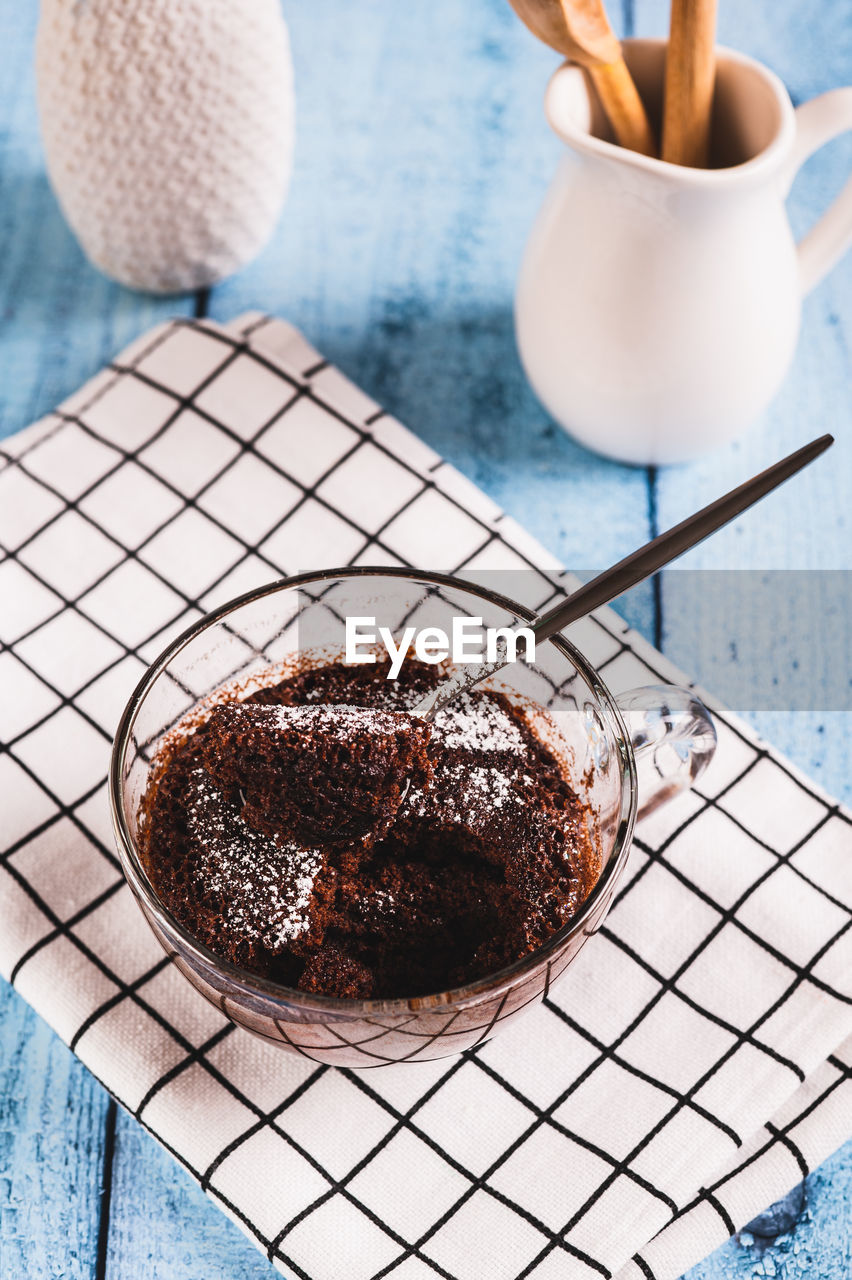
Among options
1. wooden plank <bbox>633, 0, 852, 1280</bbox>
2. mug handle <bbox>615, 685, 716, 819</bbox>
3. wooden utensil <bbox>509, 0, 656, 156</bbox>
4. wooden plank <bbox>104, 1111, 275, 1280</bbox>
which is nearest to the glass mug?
mug handle <bbox>615, 685, 716, 819</bbox>

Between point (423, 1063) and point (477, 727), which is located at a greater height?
point (477, 727)

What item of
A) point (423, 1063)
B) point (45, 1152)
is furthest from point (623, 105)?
point (45, 1152)

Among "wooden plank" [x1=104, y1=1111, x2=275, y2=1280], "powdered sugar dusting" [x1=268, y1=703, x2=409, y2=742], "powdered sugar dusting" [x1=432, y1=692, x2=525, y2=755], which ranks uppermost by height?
"powdered sugar dusting" [x1=268, y1=703, x2=409, y2=742]

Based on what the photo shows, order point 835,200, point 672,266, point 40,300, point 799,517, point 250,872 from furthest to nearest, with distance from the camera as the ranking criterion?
point 40,300 → point 799,517 → point 835,200 → point 672,266 → point 250,872

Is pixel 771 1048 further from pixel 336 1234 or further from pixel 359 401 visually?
pixel 359 401

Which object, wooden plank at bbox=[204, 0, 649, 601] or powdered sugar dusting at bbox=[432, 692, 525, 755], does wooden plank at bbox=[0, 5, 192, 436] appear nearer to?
wooden plank at bbox=[204, 0, 649, 601]

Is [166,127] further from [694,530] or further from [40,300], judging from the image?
[694,530]

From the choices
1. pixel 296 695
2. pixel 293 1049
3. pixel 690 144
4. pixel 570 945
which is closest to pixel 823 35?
pixel 690 144
